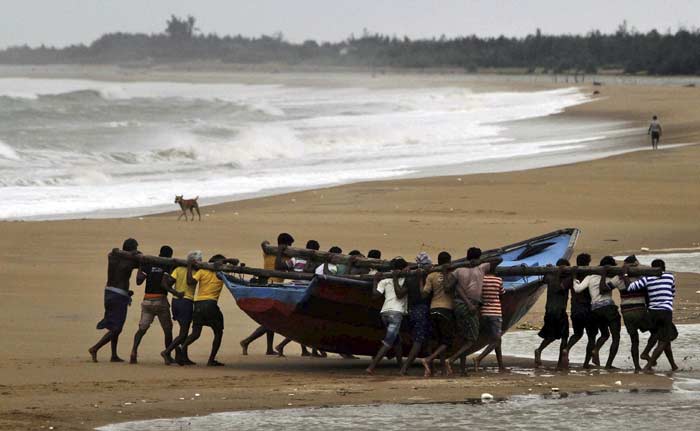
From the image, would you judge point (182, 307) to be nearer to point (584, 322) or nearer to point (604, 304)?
point (584, 322)

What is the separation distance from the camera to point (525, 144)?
1719 inches

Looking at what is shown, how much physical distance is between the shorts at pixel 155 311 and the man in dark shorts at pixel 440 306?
2555 mm

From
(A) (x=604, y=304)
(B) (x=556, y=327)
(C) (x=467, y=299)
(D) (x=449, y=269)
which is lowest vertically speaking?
(B) (x=556, y=327)

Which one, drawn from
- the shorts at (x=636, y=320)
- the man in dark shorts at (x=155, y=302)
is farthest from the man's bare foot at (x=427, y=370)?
the man in dark shorts at (x=155, y=302)

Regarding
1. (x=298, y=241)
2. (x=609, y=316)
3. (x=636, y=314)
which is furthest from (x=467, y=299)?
(x=298, y=241)

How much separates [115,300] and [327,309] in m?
2.05

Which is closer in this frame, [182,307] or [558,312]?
[558,312]

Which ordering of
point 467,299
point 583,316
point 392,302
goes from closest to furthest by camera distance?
1. point 467,299
2. point 392,302
3. point 583,316

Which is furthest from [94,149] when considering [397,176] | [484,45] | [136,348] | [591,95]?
[484,45]

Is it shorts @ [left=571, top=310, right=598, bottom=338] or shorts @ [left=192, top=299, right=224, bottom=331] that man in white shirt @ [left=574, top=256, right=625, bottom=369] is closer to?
shorts @ [left=571, top=310, right=598, bottom=338]

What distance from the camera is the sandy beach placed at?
37.7 feet

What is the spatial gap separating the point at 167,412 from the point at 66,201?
57.8 feet

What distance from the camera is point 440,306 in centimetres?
1295

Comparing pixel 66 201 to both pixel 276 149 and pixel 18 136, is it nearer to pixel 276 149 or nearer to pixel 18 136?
pixel 276 149
